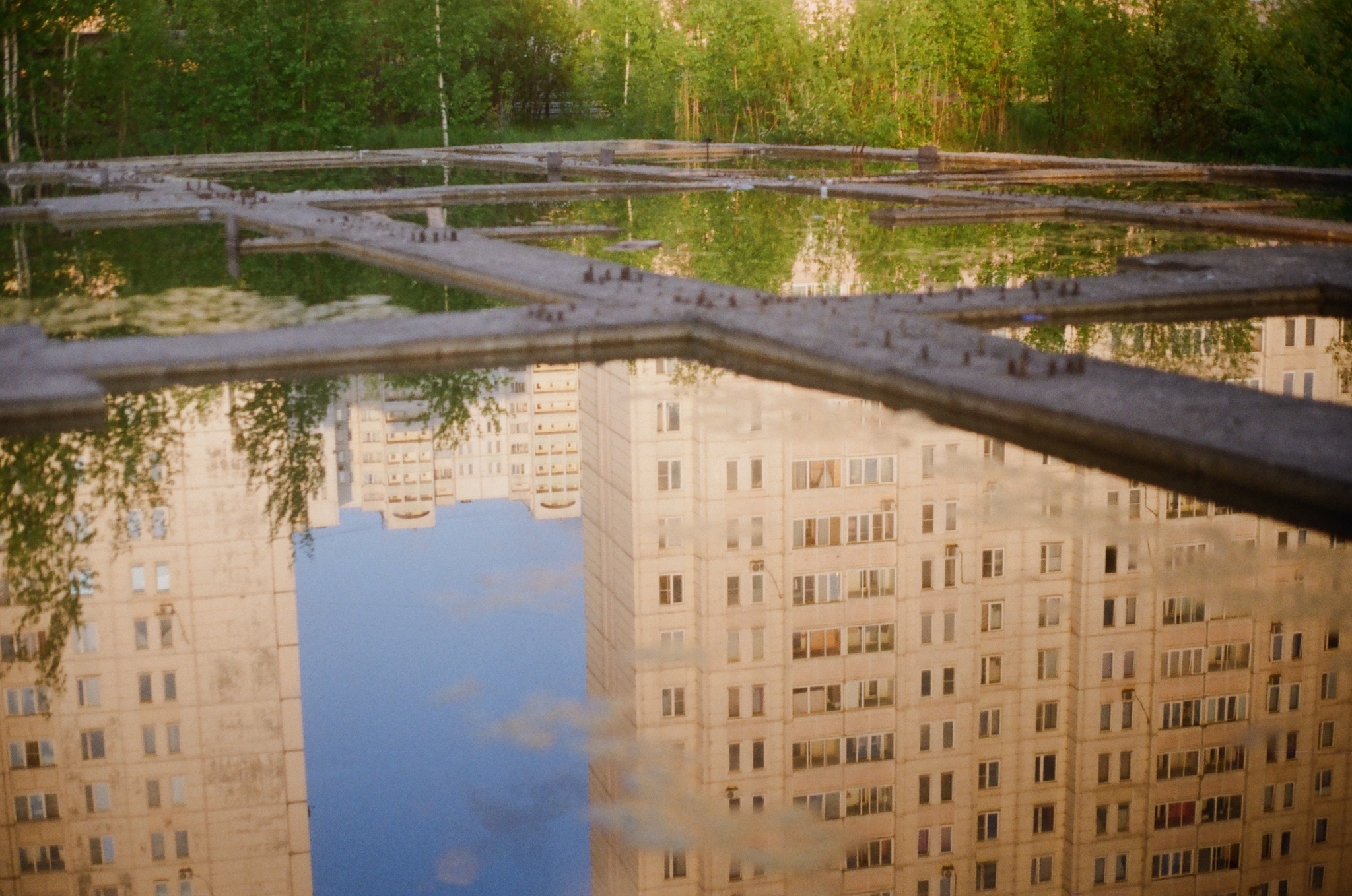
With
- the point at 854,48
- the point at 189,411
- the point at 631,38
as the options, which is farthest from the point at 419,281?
the point at 631,38

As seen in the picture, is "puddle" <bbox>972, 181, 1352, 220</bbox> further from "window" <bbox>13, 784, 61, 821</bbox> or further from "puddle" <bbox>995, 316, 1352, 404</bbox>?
"window" <bbox>13, 784, 61, 821</bbox>

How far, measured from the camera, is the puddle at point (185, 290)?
35.9 feet

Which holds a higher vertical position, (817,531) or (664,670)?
(817,531)

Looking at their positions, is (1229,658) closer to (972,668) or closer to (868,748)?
(972,668)

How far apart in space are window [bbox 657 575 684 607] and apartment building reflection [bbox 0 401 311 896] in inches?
47.8

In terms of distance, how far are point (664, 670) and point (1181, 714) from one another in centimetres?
150

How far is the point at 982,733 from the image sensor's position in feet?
15.0

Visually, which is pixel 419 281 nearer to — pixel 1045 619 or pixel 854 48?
pixel 1045 619

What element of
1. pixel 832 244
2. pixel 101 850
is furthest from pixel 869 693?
pixel 832 244

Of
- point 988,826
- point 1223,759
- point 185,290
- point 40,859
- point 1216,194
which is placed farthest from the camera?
point 1216,194

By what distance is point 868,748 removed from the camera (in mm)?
4527

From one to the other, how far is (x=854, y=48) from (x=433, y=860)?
30.9 m

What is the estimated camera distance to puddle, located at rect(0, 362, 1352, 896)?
4.00m

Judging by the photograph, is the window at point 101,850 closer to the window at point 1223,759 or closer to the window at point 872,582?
the window at point 872,582
